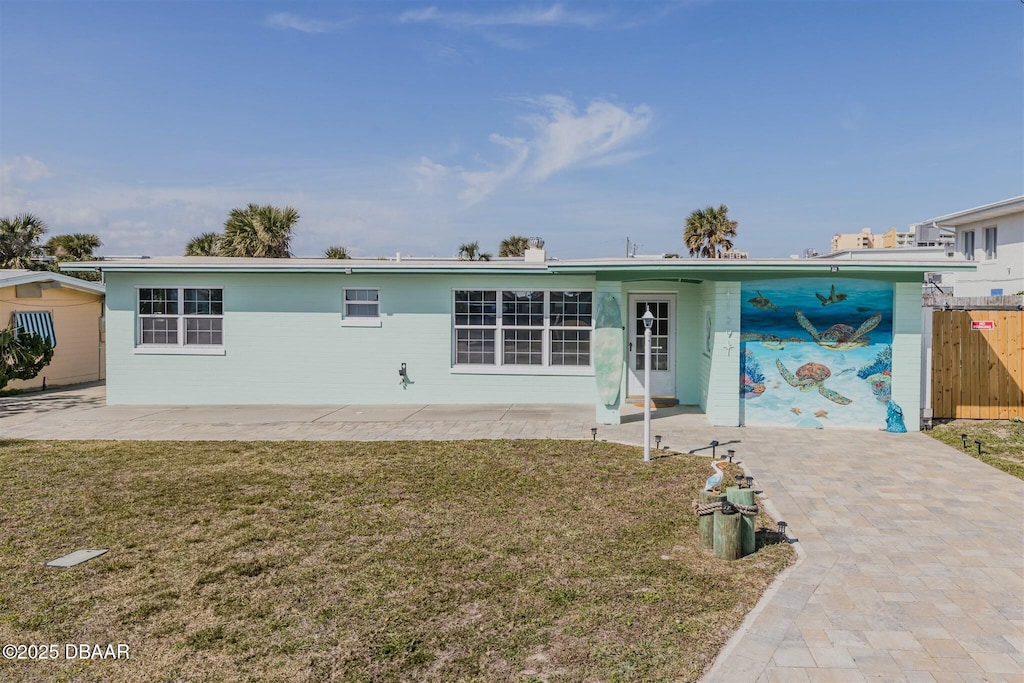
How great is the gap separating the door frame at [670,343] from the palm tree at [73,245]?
984 inches

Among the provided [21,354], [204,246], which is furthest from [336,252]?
[21,354]

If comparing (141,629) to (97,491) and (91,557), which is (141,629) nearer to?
(91,557)

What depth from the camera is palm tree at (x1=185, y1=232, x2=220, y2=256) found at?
2442 cm

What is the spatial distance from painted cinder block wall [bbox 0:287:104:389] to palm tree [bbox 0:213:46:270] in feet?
18.1

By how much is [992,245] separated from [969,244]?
1.34 metres

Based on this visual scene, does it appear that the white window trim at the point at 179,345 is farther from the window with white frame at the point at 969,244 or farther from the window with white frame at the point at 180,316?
the window with white frame at the point at 969,244

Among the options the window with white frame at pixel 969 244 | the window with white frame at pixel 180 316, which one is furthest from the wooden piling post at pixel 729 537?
the window with white frame at pixel 969 244

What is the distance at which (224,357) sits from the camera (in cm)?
1492

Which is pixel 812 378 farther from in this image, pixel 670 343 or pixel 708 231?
pixel 708 231

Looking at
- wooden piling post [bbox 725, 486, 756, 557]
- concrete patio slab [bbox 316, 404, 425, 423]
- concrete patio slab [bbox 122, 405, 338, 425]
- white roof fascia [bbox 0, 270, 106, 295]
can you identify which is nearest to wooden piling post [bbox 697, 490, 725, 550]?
wooden piling post [bbox 725, 486, 756, 557]

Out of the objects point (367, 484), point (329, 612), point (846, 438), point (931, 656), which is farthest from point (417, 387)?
point (931, 656)

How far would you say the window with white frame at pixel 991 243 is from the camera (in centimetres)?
2164

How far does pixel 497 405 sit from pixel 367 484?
633 cm

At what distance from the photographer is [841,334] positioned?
37.6ft
